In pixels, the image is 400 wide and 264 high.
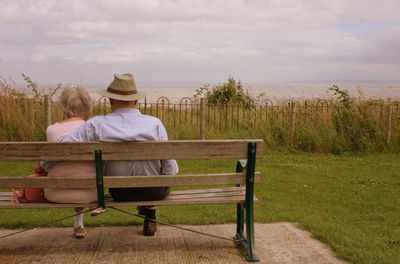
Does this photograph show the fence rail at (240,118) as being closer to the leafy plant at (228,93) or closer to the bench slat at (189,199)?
the leafy plant at (228,93)

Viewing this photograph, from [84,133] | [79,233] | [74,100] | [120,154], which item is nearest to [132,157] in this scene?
[120,154]

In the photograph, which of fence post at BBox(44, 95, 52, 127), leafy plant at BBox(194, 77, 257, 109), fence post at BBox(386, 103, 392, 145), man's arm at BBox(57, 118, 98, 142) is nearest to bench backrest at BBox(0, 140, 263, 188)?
man's arm at BBox(57, 118, 98, 142)

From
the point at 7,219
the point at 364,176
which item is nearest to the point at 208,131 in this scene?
the point at 364,176

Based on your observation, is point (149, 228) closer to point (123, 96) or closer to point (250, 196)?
point (250, 196)

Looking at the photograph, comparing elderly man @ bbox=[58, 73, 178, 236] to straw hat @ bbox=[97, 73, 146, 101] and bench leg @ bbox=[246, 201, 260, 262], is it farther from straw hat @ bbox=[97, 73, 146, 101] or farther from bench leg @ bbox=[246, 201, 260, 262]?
bench leg @ bbox=[246, 201, 260, 262]

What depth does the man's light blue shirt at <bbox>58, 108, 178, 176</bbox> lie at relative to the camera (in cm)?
413

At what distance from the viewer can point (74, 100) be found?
4.51m

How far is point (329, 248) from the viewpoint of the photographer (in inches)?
191

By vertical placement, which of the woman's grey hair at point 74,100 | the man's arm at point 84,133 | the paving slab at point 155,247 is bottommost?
the paving slab at point 155,247

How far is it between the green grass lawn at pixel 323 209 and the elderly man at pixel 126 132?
148 cm

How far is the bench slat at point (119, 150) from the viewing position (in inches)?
157

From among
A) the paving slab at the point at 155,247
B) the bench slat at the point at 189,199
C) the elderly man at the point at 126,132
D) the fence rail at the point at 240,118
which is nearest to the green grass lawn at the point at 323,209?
the paving slab at the point at 155,247

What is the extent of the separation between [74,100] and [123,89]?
1.51ft

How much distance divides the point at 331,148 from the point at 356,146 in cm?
67
